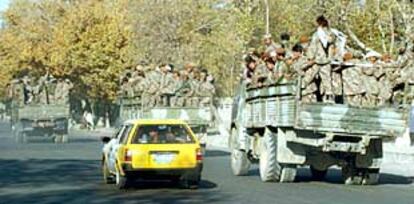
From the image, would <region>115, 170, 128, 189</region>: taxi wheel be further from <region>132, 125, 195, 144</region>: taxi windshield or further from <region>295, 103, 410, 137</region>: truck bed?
<region>295, 103, 410, 137</region>: truck bed

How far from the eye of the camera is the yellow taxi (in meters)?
19.9

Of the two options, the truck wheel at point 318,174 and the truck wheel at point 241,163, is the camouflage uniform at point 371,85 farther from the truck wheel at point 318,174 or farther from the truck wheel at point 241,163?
the truck wheel at point 241,163

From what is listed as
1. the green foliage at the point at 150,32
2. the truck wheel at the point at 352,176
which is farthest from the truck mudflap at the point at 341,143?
the green foliage at the point at 150,32

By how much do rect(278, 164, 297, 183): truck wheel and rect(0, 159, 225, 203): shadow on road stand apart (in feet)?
4.62

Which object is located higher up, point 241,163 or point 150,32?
point 150,32

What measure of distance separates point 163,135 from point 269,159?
2.51 m

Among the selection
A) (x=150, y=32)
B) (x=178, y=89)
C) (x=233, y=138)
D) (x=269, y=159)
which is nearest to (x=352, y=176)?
(x=269, y=159)

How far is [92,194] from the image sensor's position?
19.2 meters

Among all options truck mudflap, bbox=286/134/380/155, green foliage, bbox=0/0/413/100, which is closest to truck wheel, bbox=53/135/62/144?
green foliage, bbox=0/0/413/100

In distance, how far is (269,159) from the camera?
21828mm

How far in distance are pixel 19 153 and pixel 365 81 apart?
53.9 feet

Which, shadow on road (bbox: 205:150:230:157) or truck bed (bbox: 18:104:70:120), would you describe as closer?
shadow on road (bbox: 205:150:230:157)

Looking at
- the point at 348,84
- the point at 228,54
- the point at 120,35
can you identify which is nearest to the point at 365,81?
the point at 348,84

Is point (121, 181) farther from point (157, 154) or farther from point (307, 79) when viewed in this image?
point (307, 79)
